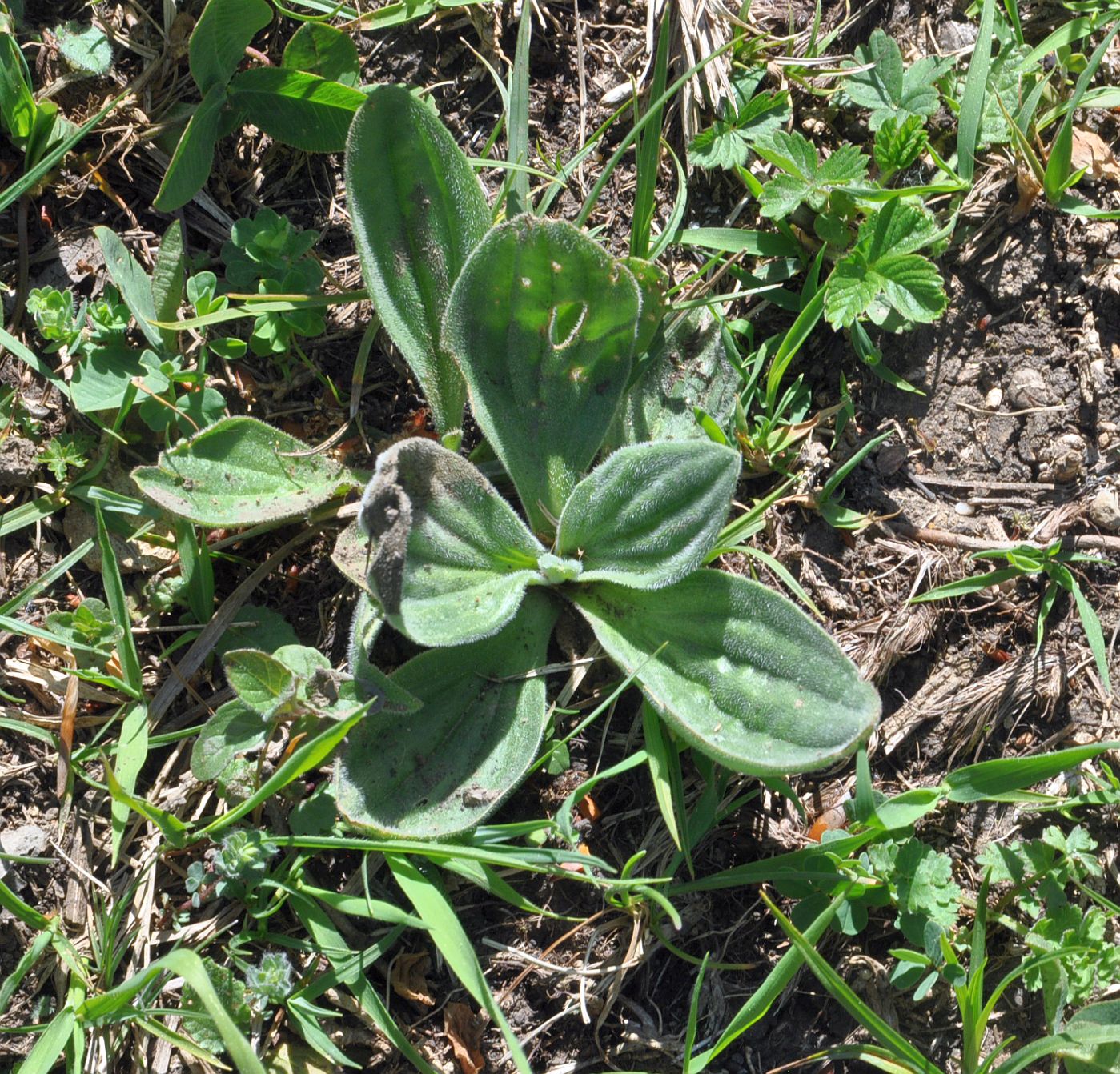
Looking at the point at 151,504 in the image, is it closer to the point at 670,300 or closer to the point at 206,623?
the point at 206,623

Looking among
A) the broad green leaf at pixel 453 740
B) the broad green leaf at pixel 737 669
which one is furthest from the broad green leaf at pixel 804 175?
the broad green leaf at pixel 453 740

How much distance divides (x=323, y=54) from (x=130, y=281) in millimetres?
780

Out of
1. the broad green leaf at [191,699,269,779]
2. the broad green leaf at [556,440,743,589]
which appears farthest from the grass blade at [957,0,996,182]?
the broad green leaf at [191,699,269,779]

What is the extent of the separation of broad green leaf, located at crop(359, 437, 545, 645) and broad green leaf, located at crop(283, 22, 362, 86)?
112 centimetres

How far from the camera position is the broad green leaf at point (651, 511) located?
233cm

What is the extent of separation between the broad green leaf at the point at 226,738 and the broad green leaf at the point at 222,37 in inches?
62.7

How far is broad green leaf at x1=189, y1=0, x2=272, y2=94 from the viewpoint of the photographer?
2.58 meters

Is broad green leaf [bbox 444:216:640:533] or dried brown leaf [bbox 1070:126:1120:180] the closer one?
broad green leaf [bbox 444:216:640:533]

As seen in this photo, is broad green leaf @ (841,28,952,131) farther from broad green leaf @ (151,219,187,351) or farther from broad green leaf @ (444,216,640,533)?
broad green leaf @ (151,219,187,351)

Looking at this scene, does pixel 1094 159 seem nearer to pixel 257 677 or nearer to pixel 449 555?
pixel 449 555

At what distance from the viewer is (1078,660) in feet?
9.30

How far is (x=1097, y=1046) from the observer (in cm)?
247

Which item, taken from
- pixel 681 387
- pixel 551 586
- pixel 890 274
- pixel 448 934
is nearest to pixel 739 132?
pixel 890 274

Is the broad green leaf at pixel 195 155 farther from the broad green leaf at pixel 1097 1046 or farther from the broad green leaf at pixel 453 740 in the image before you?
the broad green leaf at pixel 1097 1046
